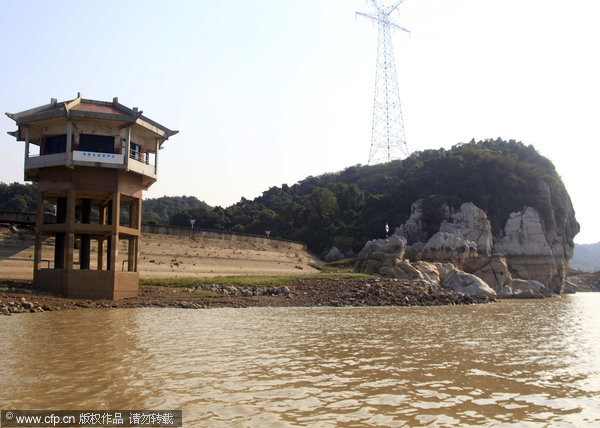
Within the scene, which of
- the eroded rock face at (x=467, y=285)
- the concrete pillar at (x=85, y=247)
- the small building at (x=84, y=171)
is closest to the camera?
the small building at (x=84, y=171)

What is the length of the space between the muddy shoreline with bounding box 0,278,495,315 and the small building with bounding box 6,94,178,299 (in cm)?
163

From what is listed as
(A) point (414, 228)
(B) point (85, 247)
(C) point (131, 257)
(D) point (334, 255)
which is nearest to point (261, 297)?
(C) point (131, 257)

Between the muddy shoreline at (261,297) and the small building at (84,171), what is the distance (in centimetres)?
163

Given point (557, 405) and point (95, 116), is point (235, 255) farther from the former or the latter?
point (557, 405)

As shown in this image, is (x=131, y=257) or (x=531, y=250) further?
(x=531, y=250)

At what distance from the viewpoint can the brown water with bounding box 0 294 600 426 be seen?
7.77 m

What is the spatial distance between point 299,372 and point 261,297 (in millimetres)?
22693

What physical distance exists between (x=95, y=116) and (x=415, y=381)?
27.4m

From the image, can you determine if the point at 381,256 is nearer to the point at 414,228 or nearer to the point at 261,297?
the point at 261,297

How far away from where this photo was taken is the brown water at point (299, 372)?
777 centimetres

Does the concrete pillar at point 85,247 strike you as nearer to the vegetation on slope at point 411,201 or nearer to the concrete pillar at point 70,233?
the concrete pillar at point 70,233

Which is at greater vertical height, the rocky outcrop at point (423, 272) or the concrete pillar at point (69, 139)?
the concrete pillar at point (69, 139)

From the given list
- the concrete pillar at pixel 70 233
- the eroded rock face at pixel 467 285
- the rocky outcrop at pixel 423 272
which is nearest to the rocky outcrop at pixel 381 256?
the rocky outcrop at pixel 423 272

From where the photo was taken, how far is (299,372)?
Answer: 10.7m
